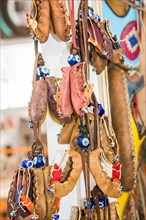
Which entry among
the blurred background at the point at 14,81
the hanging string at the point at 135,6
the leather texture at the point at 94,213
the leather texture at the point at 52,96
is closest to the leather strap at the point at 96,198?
the leather texture at the point at 94,213

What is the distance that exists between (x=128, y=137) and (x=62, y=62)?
19cm

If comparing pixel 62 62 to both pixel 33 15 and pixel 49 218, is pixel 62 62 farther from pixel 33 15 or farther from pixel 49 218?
pixel 49 218

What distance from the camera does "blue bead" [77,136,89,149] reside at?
0.69 m

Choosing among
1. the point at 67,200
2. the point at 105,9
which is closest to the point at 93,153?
the point at 67,200

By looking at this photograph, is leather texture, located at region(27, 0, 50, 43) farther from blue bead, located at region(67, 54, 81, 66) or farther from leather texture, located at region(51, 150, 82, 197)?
leather texture, located at region(51, 150, 82, 197)

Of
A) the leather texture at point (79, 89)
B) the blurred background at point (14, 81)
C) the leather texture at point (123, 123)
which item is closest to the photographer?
the leather texture at point (79, 89)

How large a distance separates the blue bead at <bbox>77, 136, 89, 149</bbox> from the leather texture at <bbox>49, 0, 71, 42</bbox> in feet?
0.59

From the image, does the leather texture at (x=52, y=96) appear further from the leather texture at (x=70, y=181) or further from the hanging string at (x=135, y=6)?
the hanging string at (x=135, y=6)

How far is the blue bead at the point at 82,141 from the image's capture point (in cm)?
69

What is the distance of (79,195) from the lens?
0.82 metres

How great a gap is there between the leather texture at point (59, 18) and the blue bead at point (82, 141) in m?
0.18

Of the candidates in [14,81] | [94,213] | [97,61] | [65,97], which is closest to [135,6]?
[97,61]

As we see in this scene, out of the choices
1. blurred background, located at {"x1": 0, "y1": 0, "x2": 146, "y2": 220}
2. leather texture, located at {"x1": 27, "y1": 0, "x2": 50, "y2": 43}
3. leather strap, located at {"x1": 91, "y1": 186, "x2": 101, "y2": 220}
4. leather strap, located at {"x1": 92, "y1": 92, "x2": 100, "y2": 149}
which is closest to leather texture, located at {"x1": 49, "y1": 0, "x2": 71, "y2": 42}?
leather texture, located at {"x1": 27, "y1": 0, "x2": 50, "y2": 43}

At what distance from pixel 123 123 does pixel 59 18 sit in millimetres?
242
